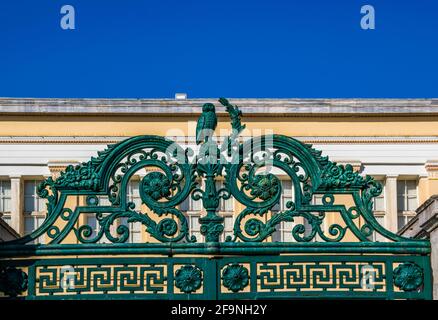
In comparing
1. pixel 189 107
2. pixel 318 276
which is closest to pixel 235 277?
pixel 318 276

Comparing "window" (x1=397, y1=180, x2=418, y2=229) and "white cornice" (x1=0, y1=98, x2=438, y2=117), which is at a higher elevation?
"white cornice" (x1=0, y1=98, x2=438, y2=117)

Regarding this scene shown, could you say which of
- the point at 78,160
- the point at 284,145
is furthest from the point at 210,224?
the point at 78,160

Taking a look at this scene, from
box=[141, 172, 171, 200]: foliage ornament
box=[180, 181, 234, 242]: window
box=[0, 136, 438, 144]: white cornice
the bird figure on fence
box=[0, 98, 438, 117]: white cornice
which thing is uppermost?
box=[0, 98, 438, 117]: white cornice

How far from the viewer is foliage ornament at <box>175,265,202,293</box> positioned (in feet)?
33.8

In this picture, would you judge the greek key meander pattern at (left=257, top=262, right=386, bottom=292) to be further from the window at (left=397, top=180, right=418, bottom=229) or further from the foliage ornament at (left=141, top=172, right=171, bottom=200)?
the window at (left=397, top=180, right=418, bottom=229)

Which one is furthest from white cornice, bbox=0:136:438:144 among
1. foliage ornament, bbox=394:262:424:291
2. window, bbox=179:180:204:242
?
foliage ornament, bbox=394:262:424:291

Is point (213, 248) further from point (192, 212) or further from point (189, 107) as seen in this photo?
point (189, 107)

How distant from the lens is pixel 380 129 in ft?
110

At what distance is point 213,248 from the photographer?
10.3 metres

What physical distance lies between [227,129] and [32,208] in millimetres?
5903

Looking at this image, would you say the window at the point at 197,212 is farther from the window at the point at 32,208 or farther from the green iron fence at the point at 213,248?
the green iron fence at the point at 213,248

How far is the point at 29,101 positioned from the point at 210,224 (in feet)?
75.0

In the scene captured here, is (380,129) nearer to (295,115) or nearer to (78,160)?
(295,115)

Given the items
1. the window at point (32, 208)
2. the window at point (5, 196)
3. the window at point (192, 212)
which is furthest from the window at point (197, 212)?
the window at point (5, 196)
